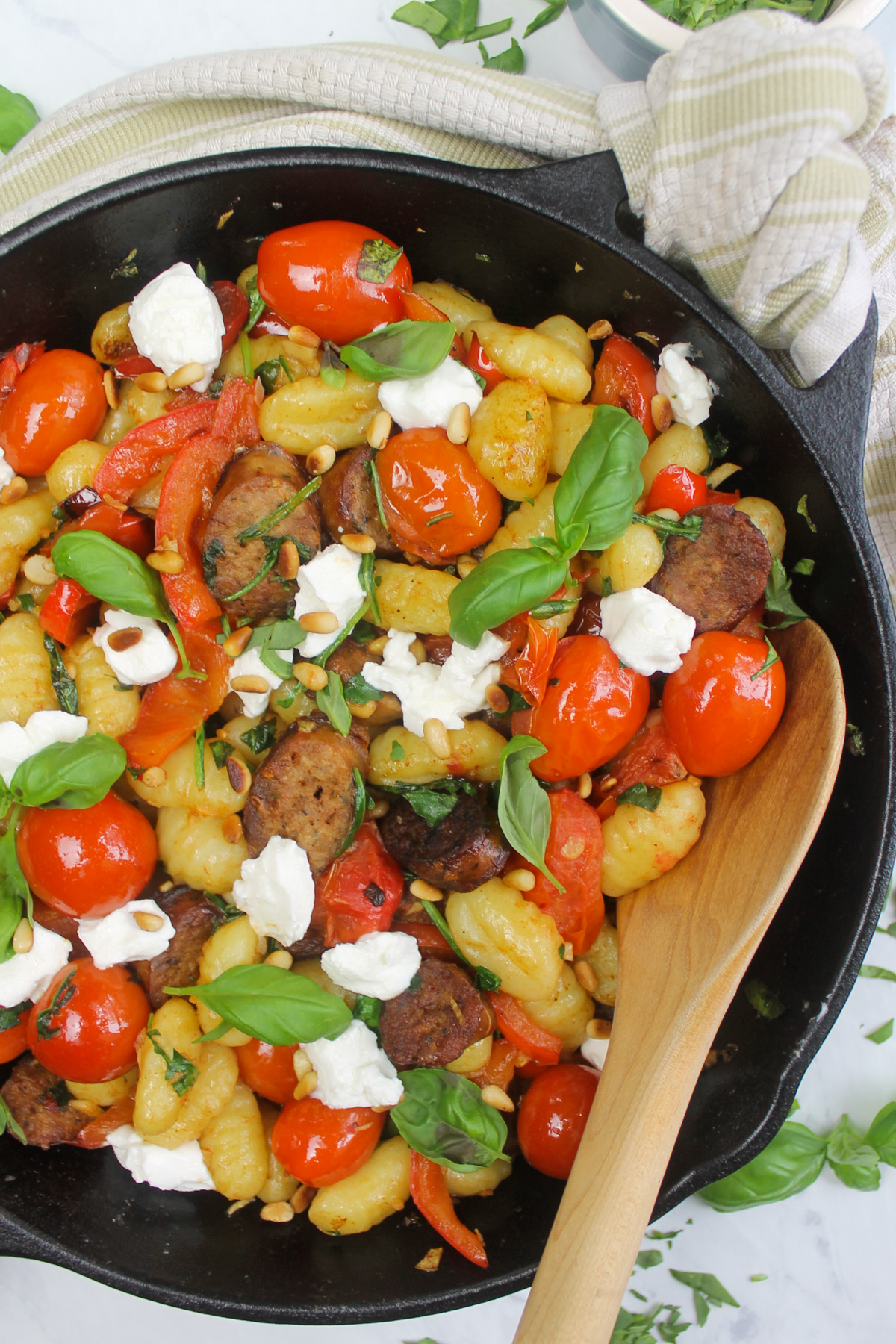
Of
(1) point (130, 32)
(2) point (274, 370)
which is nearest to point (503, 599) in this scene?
(2) point (274, 370)

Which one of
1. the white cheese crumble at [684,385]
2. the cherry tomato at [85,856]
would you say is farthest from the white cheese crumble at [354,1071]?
the white cheese crumble at [684,385]

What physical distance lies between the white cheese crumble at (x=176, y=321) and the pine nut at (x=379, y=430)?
15.1 inches

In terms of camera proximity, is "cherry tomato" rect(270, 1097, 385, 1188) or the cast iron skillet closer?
the cast iron skillet

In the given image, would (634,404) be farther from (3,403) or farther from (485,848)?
(3,403)

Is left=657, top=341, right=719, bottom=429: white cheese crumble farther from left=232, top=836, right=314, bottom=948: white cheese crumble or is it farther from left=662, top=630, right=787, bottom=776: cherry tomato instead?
left=232, top=836, right=314, bottom=948: white cheese crumble

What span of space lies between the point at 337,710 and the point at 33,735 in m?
0.62

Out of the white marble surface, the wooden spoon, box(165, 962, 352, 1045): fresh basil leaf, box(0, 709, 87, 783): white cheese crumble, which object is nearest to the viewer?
the wooden spoon

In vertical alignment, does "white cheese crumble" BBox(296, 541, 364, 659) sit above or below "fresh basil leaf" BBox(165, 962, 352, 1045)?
above

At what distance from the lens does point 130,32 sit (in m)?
2.75

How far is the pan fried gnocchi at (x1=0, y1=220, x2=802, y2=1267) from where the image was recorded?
1.99 metres

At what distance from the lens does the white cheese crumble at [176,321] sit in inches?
79.5

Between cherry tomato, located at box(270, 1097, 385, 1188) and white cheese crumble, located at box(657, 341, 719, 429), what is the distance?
5.53 ft

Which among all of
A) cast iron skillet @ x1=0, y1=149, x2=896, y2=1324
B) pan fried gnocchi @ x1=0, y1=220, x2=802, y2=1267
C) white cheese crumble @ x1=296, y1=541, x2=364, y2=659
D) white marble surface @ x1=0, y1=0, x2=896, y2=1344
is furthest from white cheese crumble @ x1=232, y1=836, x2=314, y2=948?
white marble surface @ x1=0, y1=0, x2=896, y2=1344

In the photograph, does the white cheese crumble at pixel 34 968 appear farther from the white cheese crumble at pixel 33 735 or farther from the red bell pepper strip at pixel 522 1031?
the red bell pepper strip at pixel 522 1031
